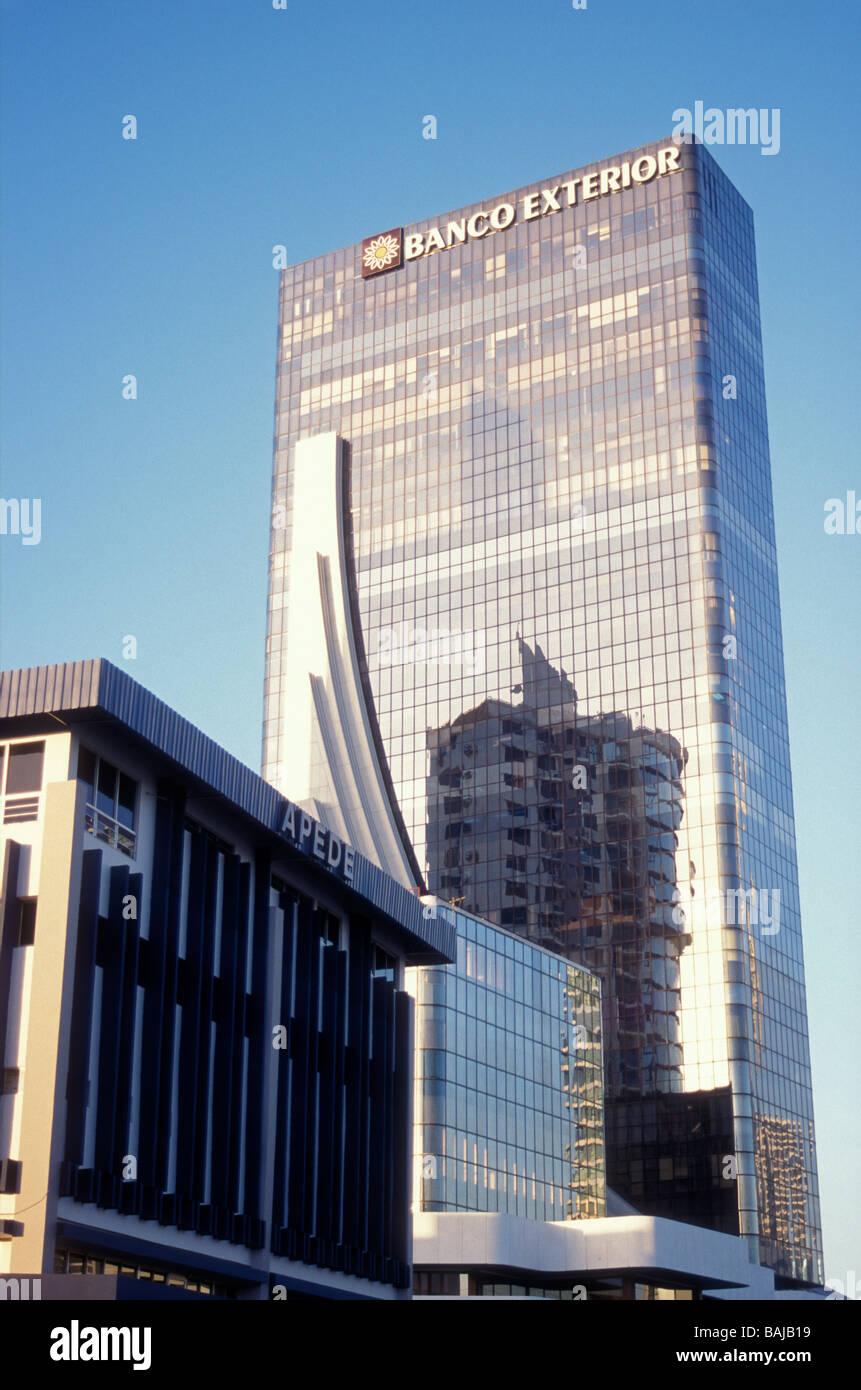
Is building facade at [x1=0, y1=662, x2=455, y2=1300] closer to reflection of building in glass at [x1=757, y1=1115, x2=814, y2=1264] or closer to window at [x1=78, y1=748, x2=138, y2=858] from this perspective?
window at [x1=78, y1=748, x2=138, y2=858]

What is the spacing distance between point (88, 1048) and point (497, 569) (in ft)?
388

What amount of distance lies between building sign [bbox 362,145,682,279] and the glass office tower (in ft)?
0.97

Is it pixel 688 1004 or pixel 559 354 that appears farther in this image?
pixel 559 354

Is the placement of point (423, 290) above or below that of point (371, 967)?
above

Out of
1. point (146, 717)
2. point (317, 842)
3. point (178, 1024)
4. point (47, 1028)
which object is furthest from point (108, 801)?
point (317, 842)

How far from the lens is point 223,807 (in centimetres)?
5541

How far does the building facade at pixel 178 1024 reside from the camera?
4353 cm

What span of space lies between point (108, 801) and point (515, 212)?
5330 inches

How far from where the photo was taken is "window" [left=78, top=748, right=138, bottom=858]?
4766 centimetres

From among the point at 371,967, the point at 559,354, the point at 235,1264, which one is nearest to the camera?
the point at 235,1264

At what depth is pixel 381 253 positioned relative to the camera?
181 meters

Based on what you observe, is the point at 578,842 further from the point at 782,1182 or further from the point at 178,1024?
the point at 178,1024
